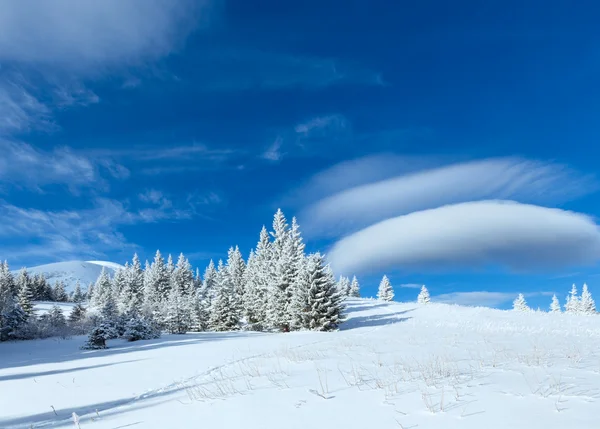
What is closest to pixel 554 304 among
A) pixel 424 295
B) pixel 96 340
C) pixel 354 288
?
pixel 424 295

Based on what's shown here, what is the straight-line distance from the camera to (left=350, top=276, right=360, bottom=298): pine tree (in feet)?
271

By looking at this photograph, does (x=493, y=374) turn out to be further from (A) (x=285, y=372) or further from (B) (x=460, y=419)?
(A) (x=285, y=372)

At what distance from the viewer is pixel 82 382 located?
11.9 meters

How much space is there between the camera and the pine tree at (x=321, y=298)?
27.5m

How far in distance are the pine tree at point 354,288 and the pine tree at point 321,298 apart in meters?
55.2

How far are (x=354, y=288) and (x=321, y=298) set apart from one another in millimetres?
57931

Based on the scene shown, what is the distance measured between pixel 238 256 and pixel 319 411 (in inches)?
2173

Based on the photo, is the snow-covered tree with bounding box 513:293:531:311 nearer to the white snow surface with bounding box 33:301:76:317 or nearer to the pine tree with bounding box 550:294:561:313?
the pine tree with bounding box 550:294:561:313

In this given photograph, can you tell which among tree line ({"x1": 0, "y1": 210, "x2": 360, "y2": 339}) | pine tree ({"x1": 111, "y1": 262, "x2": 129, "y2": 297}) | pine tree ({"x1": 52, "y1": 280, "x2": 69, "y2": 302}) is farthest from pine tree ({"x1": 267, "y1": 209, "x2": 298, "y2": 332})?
pine tree ({"x1": 52, "y1": 280, "x2": 69, "y2": 302})

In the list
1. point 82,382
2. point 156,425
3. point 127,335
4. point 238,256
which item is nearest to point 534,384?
point 156,425

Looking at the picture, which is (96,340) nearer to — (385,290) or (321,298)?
(321,298)

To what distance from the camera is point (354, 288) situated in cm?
8344

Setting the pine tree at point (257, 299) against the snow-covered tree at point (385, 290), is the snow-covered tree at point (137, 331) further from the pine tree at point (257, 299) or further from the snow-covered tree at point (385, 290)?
the snow-covered tree at point (385, 290)

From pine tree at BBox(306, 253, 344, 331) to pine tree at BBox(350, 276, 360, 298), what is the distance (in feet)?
181
